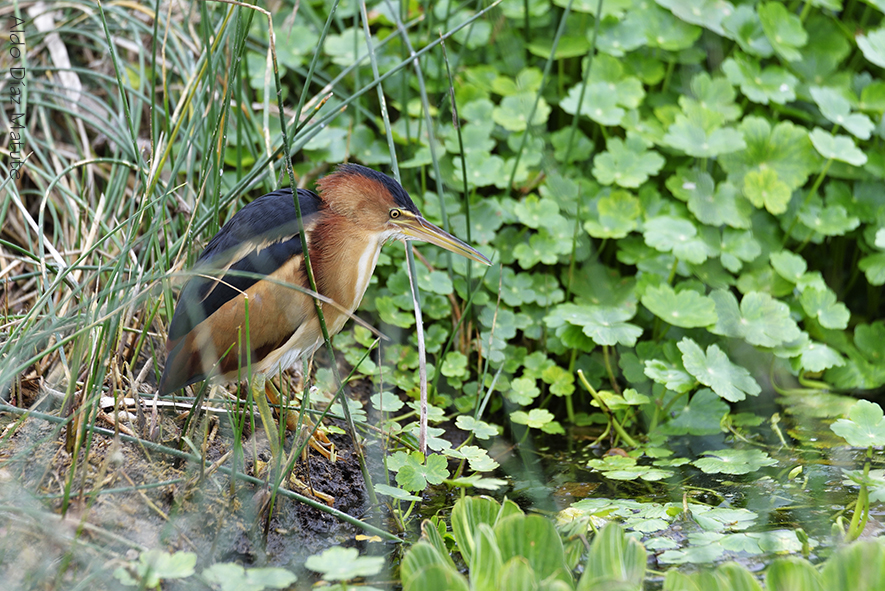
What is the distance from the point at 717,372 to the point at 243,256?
1.75 metres

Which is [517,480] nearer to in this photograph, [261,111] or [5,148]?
[261,111]

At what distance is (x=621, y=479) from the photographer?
265 centimetres

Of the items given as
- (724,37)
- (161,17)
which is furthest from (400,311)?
(724,37)

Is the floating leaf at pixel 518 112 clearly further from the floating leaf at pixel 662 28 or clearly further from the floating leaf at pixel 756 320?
the floating leaf at pixel 756 320

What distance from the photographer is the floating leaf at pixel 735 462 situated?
2.62 meters

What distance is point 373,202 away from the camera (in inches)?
97.9

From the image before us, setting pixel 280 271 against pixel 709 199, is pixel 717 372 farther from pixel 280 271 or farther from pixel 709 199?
pixel 280 271

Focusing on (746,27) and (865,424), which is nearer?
(865,424)

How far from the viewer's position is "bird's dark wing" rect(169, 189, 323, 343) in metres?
2.37

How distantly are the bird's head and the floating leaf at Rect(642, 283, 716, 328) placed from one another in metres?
1.01

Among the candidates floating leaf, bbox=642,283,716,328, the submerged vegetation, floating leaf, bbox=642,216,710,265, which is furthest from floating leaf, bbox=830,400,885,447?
floating leaf, bbox=642,216,710,265

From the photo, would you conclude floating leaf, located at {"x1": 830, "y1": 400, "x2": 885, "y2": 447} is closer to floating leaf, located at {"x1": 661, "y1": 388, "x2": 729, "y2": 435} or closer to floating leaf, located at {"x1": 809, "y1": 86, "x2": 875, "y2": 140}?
floating leaf, located at {"x1": 661, "y1": 388, "x2": 729, "y2": 435}

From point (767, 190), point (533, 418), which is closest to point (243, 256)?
point (533, 418)

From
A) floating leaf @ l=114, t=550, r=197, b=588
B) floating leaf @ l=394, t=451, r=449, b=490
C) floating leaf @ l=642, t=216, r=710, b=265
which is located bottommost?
floating leaf @ l=394, t=451, r=449, b=490
